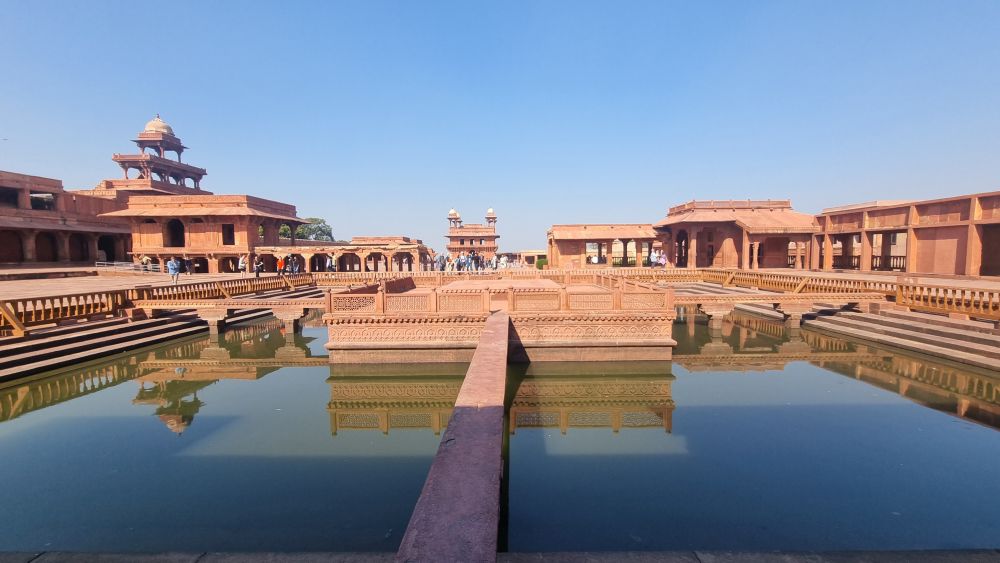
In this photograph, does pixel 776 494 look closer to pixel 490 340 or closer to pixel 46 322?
pixel 490 340

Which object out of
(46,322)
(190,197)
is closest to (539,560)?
(46,322)

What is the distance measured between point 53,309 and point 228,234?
74.3 ft

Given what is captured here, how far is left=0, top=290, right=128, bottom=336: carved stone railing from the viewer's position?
11.4m

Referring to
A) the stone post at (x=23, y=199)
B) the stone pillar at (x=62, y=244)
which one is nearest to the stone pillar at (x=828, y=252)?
the stone pillar at (x=62, y=244)

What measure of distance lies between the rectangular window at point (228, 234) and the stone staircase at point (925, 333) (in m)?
36.6

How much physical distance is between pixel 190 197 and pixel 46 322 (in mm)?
24743

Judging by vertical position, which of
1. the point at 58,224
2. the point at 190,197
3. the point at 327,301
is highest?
the point at 190,197

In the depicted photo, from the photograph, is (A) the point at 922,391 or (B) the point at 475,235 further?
(B) the point at 475,235

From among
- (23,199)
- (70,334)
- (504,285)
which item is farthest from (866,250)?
(23,199)

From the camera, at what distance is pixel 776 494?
19.3 ft

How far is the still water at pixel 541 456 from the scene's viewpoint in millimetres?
5129

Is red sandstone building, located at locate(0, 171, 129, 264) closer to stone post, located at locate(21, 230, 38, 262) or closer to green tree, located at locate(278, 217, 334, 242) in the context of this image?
stone post, located at locate(21, 230, 38, 262)

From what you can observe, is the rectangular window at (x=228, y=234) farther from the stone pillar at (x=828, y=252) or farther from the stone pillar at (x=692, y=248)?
the stone pillar at (x=828, y=252)

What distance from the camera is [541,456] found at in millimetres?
7098
